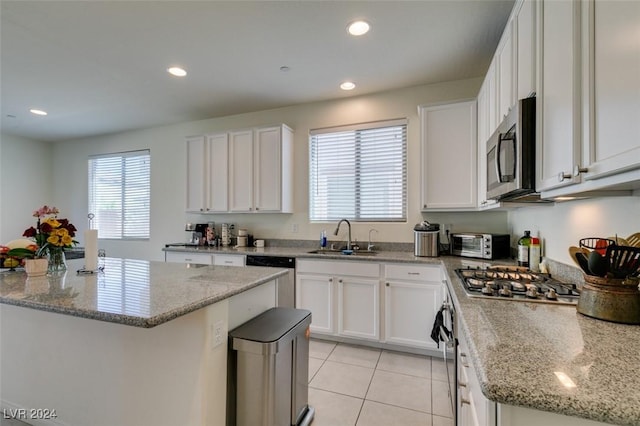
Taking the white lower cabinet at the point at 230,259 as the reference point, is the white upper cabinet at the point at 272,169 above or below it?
above

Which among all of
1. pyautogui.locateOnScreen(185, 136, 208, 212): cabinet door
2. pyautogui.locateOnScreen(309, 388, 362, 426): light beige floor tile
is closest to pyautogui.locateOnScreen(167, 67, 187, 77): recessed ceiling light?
pyautogui.locateOnScreen(185, 136, 208, 212): cabinet door

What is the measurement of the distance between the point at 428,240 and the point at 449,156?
2.83ft

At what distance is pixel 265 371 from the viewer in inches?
53.8

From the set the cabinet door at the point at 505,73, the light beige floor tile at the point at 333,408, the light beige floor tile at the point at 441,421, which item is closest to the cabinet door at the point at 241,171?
the light beige floor tile at the point at 333,408

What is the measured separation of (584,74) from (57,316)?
2.66 metres

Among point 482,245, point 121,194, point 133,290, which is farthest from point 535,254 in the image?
point 121,194

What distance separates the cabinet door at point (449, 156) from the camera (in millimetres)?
2689

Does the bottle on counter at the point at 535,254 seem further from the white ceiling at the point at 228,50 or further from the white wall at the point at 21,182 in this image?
the white wall at the point at 21,182

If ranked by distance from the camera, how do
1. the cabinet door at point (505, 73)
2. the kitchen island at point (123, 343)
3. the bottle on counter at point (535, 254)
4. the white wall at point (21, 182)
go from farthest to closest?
the white wall at point (21, 182), the bottle on counter at point (535, 254), the cabinet door at point (505, 73), the kitchen island at point (123, 343)

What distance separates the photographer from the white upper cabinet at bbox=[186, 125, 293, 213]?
11.6ft

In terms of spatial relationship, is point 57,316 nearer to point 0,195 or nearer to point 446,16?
point 446,16

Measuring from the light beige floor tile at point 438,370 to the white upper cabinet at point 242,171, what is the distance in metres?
2.29

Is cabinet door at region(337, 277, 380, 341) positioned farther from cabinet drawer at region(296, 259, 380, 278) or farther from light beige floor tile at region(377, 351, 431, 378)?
light beige floor tile at region(377, 351, 431, 378)

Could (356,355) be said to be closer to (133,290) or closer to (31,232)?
(133,290)
